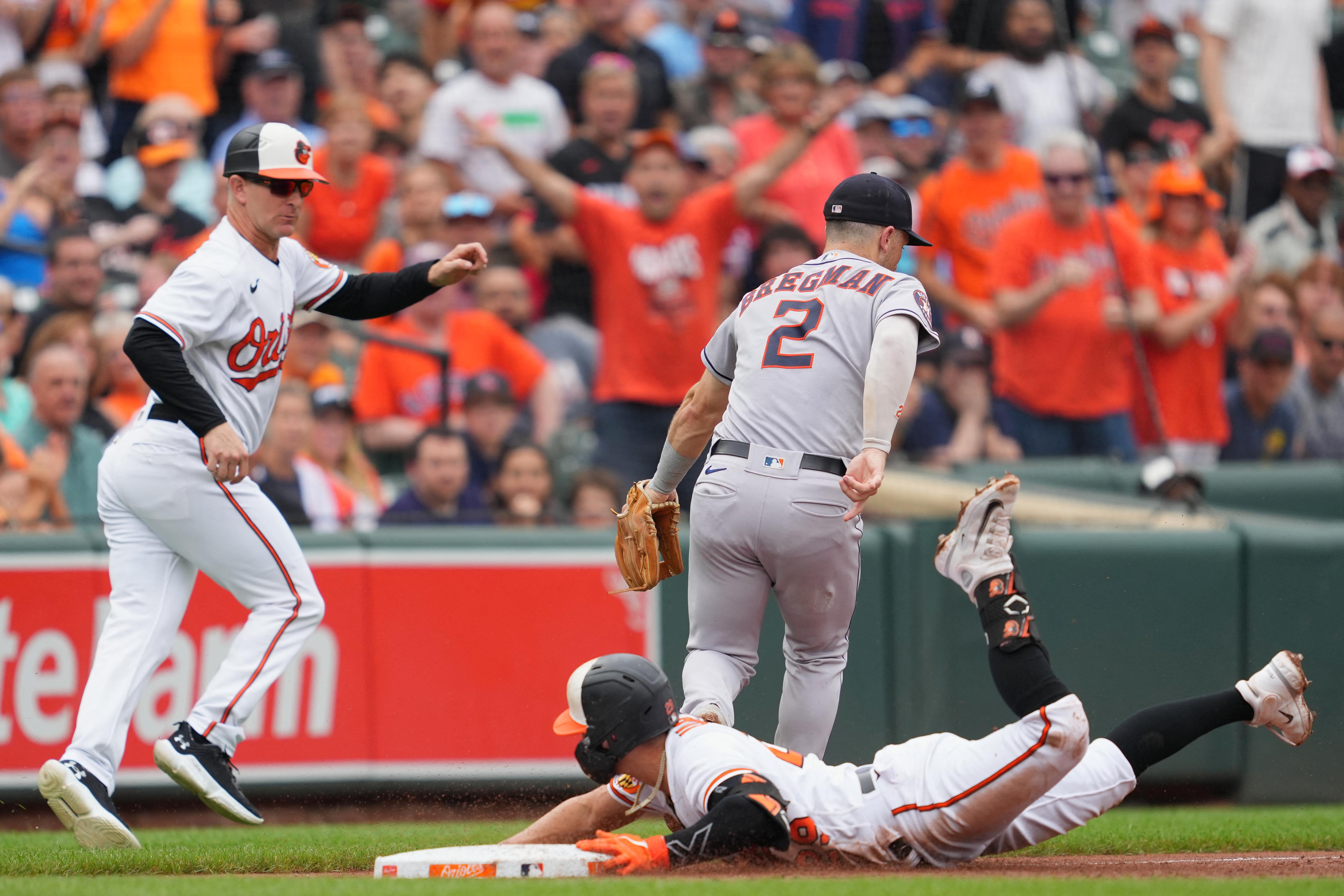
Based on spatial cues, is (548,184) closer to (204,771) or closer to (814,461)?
(814,461)

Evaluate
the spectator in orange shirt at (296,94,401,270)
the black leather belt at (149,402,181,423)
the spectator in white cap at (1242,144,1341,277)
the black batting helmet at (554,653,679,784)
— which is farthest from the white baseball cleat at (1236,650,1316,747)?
the spectator in white cap at (1242,144,1341,277)

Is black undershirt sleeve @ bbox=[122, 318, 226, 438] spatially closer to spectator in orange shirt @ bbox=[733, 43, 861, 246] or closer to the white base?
the white base

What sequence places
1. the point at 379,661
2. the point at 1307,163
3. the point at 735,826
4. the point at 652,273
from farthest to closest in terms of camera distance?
the point at 1307,163
the point at 652,273
the point at 379,661
the point at 735,826

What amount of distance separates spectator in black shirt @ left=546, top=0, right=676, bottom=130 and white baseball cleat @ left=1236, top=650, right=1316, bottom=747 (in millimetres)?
6021

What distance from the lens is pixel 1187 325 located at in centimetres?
888

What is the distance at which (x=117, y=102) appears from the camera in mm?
9195

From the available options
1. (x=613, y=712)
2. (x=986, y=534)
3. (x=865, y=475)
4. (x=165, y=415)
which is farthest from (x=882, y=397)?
(x=165, y=415)

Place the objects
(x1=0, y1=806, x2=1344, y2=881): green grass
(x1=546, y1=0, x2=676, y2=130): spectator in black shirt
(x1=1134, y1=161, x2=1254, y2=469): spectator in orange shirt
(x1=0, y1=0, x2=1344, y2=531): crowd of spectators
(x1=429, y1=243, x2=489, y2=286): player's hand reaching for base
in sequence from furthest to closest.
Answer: (x1=546, y1=0, x2=676, y2=130): spectator in black shirt → (x1=1134, y1=161, x2=1254, y2=469): spectator in orange shirt → (x1=0, y1=0, x2=1344, y2=531): crowd of spectators → (x1=429, y1=243, x2=489, y2=286): player's hand reaching for base → (x1=0, y1=806, x2=1344, y2=881): green grass

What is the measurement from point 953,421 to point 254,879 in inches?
211

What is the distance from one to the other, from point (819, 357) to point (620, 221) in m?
3.96

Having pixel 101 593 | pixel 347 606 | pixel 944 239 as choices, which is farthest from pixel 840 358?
pixel 944 239

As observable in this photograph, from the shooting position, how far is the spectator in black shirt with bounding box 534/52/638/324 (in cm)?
851

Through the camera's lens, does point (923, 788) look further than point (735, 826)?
Yes

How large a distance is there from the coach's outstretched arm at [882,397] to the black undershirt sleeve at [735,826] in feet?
2.65
